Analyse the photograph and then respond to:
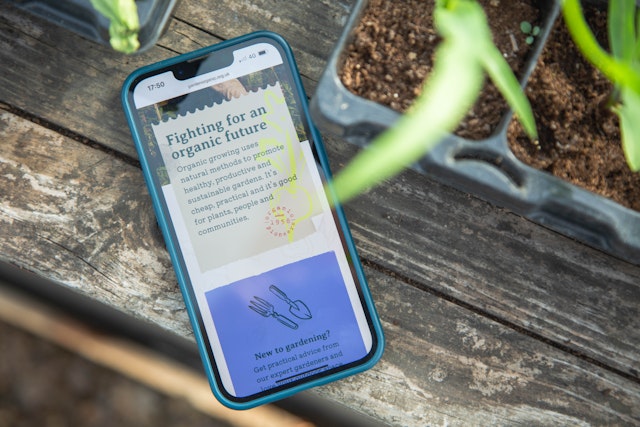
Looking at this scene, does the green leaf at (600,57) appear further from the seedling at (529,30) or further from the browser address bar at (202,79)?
the browser address bar at (202,79)

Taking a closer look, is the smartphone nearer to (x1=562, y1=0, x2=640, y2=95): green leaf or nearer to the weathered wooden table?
the weathered wooden table

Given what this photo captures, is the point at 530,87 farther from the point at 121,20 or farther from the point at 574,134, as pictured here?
the point at 121,20

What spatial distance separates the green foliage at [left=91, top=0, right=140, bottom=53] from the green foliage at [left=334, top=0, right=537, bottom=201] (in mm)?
154

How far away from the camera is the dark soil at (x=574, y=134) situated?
36 centimetres

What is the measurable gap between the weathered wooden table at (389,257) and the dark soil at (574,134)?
10 centimetres

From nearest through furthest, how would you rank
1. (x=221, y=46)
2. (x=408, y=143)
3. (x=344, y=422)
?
(x=408, y=143)
(x=221, y=46)
(x=344, y=422)

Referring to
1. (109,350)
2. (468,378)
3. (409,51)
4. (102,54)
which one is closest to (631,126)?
(409,51)

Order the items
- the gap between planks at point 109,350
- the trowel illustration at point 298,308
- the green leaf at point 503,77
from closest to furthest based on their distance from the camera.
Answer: the green leaf at point 503,77
the trowel illustration at point 298,308
the gap between planks at point 109,350

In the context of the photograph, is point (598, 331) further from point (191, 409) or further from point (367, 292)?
point (191, 409)

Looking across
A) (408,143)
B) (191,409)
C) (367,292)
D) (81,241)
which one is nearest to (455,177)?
(408,143)

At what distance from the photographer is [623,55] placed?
30 cm

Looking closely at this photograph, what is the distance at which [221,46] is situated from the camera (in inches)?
17.5

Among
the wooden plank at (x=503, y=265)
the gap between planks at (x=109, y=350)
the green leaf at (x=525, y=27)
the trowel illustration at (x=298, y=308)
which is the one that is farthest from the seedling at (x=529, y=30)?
the gap between planks at (x=109, y=350)

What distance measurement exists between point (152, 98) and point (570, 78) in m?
0.29
